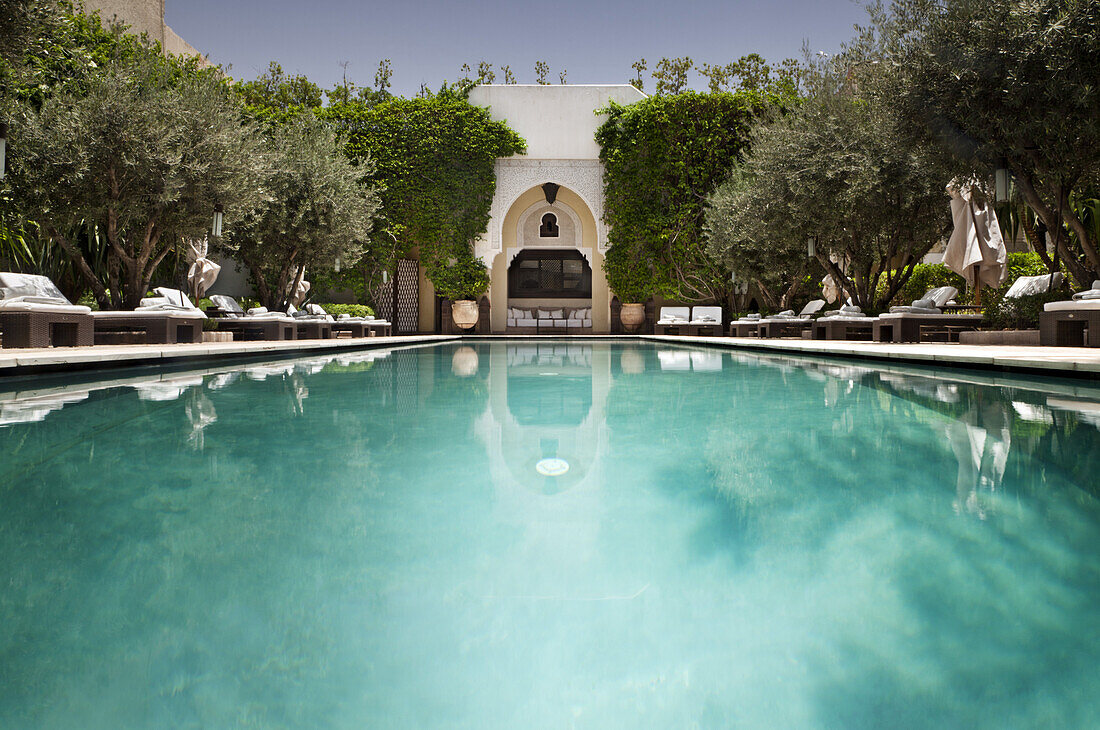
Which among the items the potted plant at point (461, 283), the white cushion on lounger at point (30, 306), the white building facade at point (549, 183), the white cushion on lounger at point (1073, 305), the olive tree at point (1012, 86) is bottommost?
the white cushion on lounger at point (30, 306)

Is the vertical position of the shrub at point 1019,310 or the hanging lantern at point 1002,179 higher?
the hanging lantern at point 1002,179

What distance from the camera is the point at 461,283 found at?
15445 millimetres

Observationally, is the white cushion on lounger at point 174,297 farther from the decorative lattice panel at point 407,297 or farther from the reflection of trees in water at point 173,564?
the decorative lattice panel at point 407,297

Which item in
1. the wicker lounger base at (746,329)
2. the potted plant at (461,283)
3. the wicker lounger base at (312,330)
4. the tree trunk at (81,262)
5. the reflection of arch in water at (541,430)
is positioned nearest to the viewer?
the reflection of arch in water at (541,430)

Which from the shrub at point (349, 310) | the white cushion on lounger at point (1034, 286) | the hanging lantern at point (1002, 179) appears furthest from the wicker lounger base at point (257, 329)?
the white cushion on lounger at point (1034, 286)

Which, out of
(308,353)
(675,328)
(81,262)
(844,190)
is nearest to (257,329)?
(81,262)

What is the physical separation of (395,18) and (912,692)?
17122mm

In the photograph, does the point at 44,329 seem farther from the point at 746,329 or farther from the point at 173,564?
the point at 746,329

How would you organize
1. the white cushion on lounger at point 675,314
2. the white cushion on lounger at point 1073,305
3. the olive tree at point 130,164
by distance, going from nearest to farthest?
the white cushion on lounger at point 1073,305, the olive tree at point 130,164, the white cushion on lounger at point 675,314

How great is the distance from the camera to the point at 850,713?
56 centimetres

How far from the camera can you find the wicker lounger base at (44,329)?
16.8ft

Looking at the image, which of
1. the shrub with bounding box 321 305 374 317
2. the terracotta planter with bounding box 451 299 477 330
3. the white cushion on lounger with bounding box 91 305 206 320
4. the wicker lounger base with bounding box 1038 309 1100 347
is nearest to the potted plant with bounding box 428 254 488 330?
the terracotta planter with bounding box 451 299 477 330

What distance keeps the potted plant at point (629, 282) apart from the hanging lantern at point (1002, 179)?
962 centimetres

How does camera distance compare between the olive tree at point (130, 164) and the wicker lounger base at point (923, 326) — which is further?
the wicker lounger base at point (923, 326)
